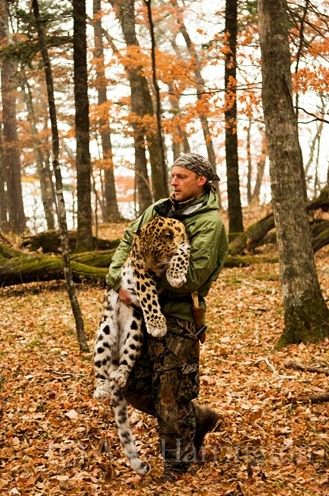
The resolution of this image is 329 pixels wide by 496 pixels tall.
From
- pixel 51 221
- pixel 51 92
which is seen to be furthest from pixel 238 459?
pixel 51 221

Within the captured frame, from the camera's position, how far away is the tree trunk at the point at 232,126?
553 inches

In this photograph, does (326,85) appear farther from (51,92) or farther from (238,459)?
(238,459)

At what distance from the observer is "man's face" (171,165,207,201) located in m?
4.46

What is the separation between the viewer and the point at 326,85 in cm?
1305

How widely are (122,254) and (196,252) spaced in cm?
74

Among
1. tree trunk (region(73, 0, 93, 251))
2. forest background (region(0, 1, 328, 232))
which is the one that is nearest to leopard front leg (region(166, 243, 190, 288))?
forest background (region(0, 1, 328, 232))

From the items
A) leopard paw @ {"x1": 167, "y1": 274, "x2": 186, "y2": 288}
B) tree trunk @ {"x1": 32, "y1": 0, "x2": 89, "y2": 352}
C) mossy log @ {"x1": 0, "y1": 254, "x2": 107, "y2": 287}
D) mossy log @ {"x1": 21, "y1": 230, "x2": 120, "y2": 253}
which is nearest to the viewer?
leopard paw @ {"x1": 167, "y1": 274, "x2": 186, "y2": 288}

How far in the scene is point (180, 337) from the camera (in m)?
4.44

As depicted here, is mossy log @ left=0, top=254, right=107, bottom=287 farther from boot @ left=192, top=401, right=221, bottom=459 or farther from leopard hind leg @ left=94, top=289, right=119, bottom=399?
leopard hind leg @ left=94, top=289, right=119, bottom=399

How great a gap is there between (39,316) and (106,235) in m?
9.21

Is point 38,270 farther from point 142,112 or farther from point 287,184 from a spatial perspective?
point 142,112

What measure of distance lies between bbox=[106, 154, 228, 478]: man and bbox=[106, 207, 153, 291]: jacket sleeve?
0.4 inches

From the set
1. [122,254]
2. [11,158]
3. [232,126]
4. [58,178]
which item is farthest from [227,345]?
[11,158]

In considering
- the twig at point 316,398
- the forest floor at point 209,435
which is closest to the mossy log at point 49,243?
the forest floor at point 209,435
